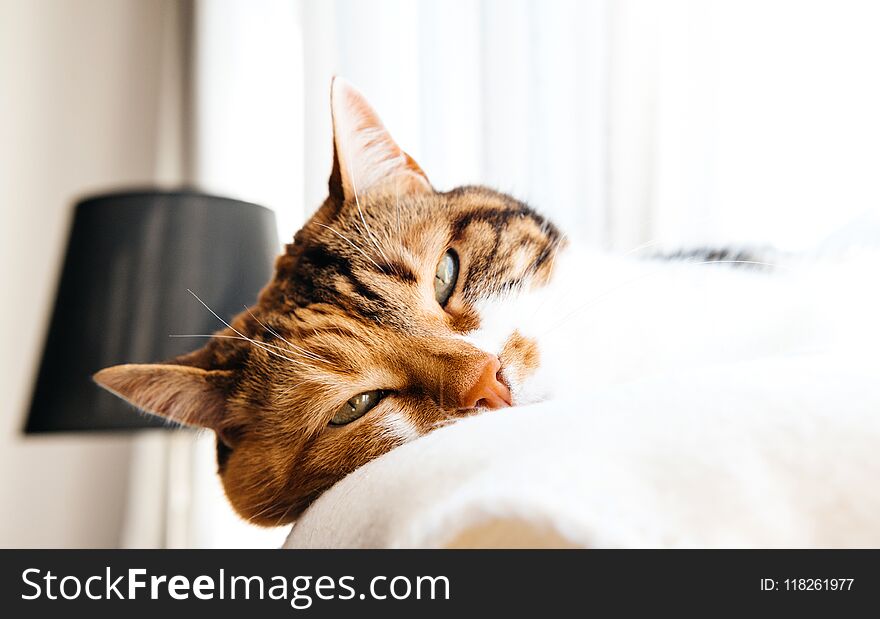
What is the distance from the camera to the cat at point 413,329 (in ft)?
2.36

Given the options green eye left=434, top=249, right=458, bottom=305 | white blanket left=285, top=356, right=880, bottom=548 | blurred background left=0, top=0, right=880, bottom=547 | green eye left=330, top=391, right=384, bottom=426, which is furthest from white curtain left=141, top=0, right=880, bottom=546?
white blanket left=285, top=356, right=880, bottom=548

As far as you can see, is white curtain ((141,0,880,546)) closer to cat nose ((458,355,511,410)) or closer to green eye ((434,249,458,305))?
green eye ((434,249,458,305))

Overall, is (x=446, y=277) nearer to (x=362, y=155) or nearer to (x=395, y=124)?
(x=362, y=155)

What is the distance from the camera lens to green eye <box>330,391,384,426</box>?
73 centimetres

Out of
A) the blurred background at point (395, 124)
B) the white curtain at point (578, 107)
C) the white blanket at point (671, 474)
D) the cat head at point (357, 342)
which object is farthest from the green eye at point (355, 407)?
the white curtain at point (578, 107)

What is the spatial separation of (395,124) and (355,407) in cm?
136

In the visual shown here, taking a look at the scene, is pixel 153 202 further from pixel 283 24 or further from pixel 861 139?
pixel 861 139

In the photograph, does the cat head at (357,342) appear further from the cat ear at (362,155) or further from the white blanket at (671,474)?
the white blanket at (671,474)

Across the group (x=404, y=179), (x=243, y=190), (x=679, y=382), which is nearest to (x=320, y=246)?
(x=404, y=179)

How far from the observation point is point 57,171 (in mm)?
2438

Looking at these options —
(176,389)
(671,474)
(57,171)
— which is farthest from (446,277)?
(57,171)

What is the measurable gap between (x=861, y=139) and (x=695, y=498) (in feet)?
4.39

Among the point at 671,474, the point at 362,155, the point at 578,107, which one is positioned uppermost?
the point at 578,107

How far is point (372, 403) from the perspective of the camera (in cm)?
74
